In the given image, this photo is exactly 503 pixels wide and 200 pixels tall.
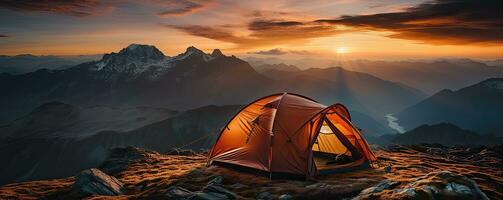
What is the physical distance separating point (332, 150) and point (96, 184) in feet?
53.4

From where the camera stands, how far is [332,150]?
28.3m

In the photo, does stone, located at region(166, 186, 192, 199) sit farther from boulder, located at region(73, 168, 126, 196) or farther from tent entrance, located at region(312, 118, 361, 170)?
tent entrance, located at region(312, 118, 361, 170)

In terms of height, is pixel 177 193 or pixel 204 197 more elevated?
pixel 204 197

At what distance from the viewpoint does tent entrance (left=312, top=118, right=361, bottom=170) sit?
84.8ft

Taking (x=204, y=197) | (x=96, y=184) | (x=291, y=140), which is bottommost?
(x=96, y=184)

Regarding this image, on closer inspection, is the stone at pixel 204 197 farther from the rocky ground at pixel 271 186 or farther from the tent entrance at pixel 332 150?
the tent entrance at pixel 332 150

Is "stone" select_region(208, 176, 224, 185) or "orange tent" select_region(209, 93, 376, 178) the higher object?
"orange tent" select_region(209, 93, 376, 178)

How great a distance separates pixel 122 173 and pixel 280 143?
15964mm

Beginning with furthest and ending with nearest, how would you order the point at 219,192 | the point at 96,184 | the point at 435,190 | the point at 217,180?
1. the point at 96,184
2. the point at 217,180
3. the point at 219,192
4. the point at 435,190

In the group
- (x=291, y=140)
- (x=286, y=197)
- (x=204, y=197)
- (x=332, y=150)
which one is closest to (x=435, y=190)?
(x=286, y=197)

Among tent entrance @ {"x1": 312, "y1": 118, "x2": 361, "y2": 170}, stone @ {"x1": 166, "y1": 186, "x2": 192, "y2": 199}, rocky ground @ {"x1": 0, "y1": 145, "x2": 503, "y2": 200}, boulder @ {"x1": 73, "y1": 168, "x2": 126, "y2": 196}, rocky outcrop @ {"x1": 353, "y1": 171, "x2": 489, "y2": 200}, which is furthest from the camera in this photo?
tent entrance @ {"x1": 312, "y1": 118, "x2": 361, "y2": 170}

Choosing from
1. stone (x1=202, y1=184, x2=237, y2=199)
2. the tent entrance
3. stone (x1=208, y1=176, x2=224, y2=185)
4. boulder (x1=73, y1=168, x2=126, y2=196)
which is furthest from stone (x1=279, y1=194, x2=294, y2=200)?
boulder (x1=73, y1=168, x2=126, y2=196)

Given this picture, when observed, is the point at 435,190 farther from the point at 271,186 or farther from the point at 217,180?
the point at 217,180

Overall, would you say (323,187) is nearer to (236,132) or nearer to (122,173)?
(236,132)
